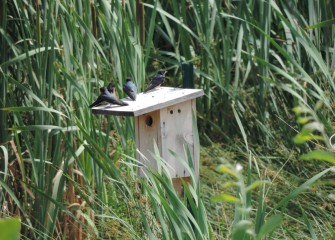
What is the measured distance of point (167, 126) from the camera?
3260 mm

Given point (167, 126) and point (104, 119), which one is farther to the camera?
point (104, 119)

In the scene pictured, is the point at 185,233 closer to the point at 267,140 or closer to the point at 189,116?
the point at 189,116

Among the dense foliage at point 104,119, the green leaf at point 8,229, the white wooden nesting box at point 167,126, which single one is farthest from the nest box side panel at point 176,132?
the green leaf at point 8,229

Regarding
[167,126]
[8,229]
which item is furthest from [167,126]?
[8,229]

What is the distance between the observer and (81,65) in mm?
3648

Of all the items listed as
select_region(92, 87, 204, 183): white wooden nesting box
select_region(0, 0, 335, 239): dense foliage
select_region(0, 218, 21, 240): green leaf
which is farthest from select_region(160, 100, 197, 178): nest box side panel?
select_region(0, 218, 21, 240): green leaf

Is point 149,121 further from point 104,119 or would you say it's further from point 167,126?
point 104,119

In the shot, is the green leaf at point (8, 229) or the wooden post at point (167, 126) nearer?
the green leaf at point (8, 229)

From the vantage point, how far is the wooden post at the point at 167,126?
3188 mm

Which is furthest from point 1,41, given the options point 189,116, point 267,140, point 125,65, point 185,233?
point 185,233

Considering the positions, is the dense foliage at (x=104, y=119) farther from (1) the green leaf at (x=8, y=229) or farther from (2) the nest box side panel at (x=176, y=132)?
(1) the green leaf at (x=8, y=229)

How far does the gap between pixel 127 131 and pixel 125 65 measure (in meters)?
0.29

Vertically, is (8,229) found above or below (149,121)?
above

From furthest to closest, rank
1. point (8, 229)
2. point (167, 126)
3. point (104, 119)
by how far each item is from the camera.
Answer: point (104, 119) < point (167, 126) < point (8, 229)
